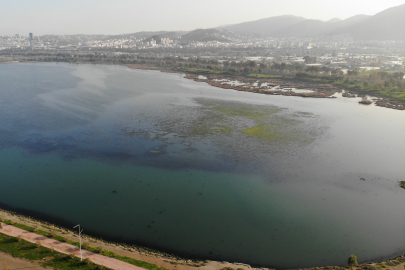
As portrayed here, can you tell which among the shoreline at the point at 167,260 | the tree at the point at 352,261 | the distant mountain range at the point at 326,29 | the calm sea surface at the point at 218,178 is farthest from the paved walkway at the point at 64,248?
the distant mountain range at the point at 326,29

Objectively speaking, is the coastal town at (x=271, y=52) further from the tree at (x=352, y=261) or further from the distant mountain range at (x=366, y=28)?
the tree at (x=352, y=261)

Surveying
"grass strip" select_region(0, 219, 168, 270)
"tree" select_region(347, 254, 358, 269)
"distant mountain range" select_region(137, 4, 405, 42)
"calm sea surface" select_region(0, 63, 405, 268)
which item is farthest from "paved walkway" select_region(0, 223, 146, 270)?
"distant mountain range" select_region(137, 4, 405, 42)

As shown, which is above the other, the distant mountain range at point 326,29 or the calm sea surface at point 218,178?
the distant mountain range at point 326,29

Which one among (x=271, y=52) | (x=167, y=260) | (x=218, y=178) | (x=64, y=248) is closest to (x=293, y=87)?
(x=218, y=178)

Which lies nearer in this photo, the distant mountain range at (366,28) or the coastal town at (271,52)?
the coastal town at (271,52)

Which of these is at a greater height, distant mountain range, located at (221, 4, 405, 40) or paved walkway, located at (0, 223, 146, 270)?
distant mountain range, located at (221, 4, 405, 40)

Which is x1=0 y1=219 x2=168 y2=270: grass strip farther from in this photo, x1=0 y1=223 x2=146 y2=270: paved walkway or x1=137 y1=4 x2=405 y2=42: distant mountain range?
x1=137 y1=4 x2=405 y2=42: distant mountain range
